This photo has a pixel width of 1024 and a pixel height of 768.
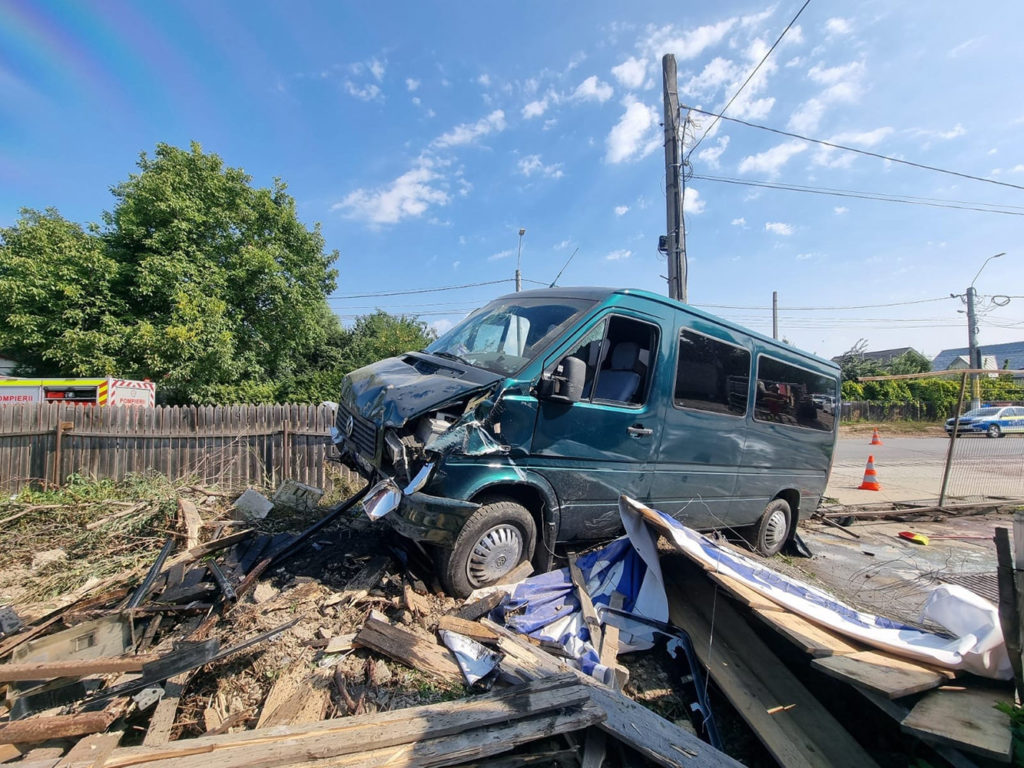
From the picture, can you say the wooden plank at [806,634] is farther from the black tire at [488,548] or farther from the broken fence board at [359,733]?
the black tire at [488,548]

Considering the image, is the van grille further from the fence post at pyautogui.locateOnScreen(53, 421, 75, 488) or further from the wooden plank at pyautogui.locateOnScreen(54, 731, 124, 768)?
the fence post at pyautogui.locateOnScreen(53, 421, 75, 488)

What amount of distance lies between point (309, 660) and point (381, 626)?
0.43 m

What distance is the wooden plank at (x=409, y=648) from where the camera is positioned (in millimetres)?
2562

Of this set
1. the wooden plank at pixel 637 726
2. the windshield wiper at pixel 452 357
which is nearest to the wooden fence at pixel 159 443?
the windshield wiper at pixel 452 357

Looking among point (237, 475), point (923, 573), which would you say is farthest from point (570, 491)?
point (237, 475)

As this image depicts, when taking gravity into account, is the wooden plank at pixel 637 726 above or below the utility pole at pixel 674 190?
below

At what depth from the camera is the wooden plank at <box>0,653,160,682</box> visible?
222 centimetres

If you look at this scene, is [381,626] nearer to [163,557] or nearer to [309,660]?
[309,660]

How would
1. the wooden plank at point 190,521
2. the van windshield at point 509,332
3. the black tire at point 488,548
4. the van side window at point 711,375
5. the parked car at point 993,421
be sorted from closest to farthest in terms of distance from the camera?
the black tire at point 488,548
the van windshield at point 509,332
the wooden plank at point 190,521
the van side window at point 711,375
the parked car at point 993,421

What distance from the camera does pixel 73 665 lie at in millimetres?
2277

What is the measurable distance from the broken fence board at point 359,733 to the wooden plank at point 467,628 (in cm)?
46

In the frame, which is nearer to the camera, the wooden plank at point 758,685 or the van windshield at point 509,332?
the wooden plank at point 758,685

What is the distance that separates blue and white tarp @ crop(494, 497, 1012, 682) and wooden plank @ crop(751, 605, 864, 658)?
6cm

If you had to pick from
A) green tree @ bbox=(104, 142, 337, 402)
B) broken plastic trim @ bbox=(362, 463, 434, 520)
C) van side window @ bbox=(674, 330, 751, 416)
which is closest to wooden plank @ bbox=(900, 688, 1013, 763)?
van side window @ bbox=(674, 330, 751, 416)
